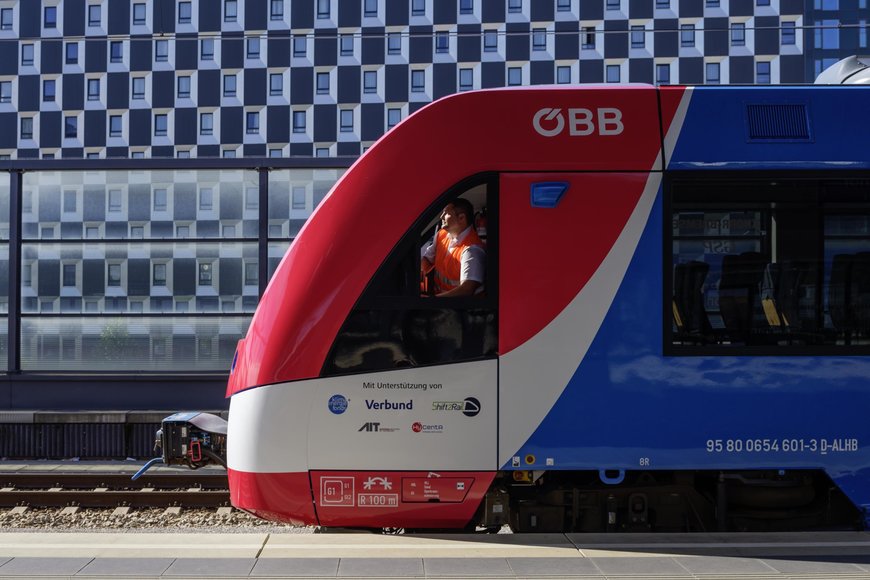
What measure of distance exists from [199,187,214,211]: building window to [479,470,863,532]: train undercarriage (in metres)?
6.40

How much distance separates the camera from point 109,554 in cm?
457

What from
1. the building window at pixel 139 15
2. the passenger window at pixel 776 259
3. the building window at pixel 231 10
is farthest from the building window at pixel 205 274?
the building window at pixel 139 15

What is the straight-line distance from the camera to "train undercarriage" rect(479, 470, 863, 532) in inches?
201

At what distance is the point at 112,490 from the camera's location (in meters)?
7.84

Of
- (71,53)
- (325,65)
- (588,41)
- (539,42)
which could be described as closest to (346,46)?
(325,65)

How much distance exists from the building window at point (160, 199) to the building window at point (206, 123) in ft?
119

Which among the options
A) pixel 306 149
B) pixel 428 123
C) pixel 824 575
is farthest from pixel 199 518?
pixel 306 149

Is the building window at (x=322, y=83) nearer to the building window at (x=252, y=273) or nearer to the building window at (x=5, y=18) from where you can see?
the building window at (x=5, y=18)

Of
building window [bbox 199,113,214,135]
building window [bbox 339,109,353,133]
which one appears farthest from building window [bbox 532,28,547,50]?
building window [bbox 199,113,214,135]

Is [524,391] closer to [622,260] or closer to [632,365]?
[632,365]

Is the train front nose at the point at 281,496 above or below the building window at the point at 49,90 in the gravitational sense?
below

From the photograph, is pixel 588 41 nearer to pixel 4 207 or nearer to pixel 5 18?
pixel 5 18

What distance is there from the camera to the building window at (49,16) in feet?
155

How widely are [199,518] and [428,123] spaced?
405 cm
